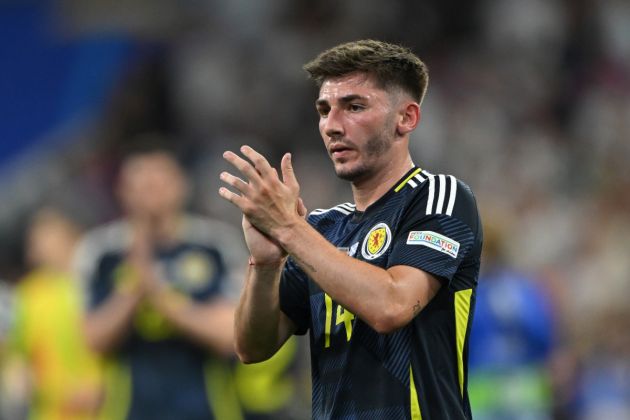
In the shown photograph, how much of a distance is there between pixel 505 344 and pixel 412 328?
15.2 ft

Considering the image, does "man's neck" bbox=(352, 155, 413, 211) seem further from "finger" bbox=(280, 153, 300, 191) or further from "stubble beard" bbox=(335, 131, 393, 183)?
"finger" bbox=(280, 153, 300, 191)

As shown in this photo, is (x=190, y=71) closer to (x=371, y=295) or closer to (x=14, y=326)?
(x=14, y=326)

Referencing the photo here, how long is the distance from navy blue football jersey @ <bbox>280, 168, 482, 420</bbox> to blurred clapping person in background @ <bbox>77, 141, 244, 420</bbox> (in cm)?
276

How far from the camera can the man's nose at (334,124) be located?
13.7ft

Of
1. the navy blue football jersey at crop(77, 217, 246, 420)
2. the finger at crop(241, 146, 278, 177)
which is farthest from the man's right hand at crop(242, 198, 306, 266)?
the navy blue football jersey at crop(77, 217, 246, 420)

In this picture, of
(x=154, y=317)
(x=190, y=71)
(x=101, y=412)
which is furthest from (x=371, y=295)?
(x=190, y=71)

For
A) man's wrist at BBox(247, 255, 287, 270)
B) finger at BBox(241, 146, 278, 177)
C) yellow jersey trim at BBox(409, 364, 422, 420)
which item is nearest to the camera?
finger at BBox(241, 146, 278, 177)

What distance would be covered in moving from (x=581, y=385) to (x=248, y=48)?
6147mm

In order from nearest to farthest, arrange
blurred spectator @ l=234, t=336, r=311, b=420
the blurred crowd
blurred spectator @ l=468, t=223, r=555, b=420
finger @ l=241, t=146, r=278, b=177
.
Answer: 1. finger @ l=241, t=146, r=278, b=177
2. blurred spectator @ l=234, t=336, r=311, b=420
3. blurred spectator @ l=468, t=223, r=555, b=420
4. the blurred crowd

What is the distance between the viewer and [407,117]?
4297 millimetres

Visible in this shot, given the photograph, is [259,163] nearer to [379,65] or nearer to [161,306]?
[379,65]

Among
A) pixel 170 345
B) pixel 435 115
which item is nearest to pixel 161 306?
pixel 170 345

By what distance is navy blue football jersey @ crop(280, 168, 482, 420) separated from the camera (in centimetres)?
394

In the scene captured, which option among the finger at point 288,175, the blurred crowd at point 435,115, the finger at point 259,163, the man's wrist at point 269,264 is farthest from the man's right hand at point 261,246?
the blurred crowd at point 435,115
